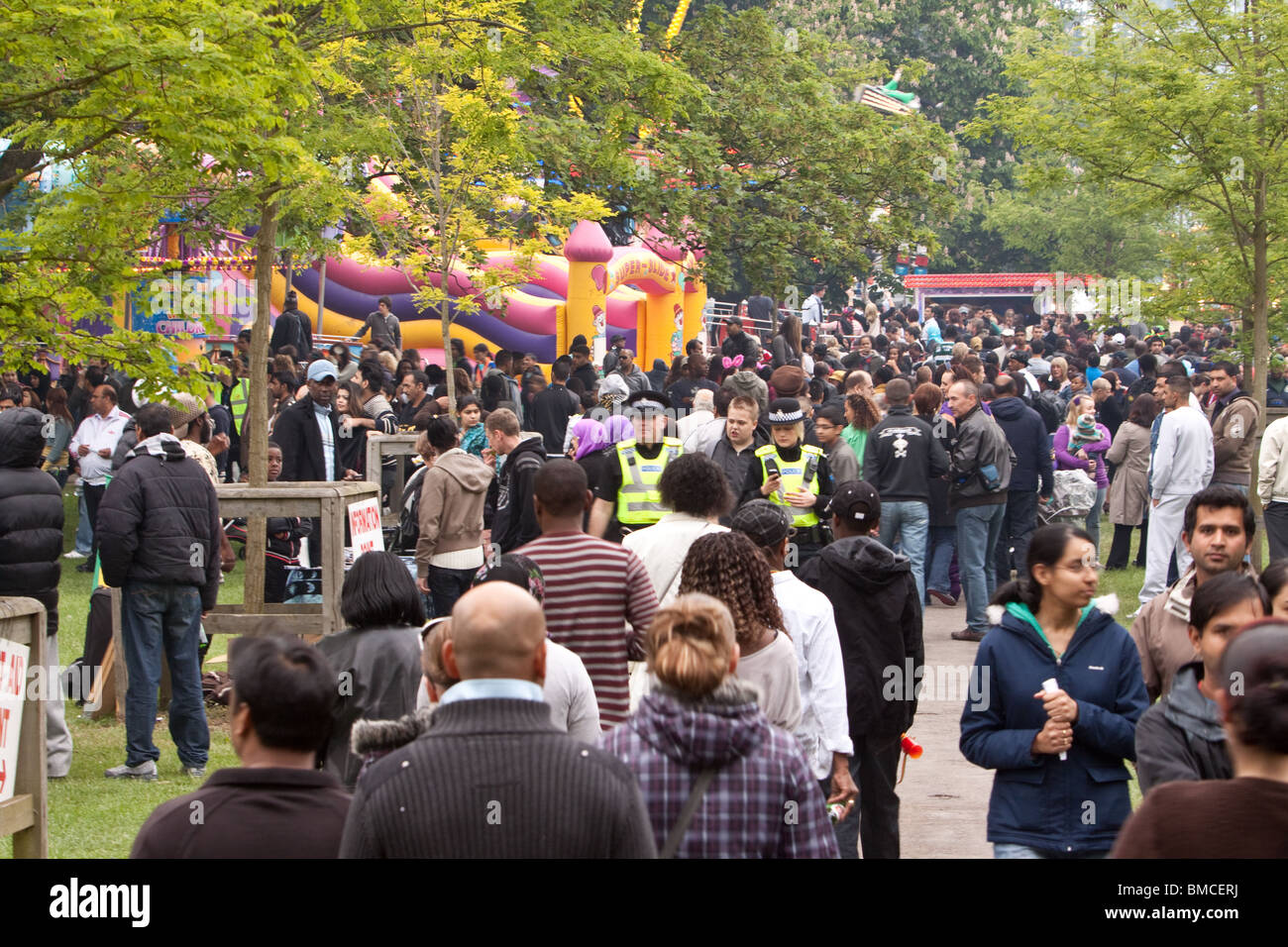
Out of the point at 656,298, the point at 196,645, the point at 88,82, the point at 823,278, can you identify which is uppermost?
the point at 823,278

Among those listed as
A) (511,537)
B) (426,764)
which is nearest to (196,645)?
(511,537)

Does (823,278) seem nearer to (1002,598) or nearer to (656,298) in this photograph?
(656,298)

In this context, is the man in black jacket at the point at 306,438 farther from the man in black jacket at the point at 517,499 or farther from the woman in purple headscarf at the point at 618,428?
the woman in purple headscarf at the point at 618,428

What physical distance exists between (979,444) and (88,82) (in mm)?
7237

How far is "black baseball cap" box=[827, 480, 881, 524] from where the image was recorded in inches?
256

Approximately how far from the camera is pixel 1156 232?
53.3m

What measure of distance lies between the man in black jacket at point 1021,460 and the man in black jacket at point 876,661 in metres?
6.88

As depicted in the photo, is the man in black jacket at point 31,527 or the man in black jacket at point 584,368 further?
the man in black jacket at point 584,368

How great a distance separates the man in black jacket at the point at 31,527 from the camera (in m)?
7.89

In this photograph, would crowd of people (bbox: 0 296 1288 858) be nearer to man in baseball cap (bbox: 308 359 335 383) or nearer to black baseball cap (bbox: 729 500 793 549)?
black baseball cap (bbox: 729 500 793 549)

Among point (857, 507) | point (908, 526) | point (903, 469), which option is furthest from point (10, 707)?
point (908, 526)

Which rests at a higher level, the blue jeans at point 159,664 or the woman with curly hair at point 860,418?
the woman with curly hair at point 860,418

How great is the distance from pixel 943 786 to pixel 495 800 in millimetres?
5601

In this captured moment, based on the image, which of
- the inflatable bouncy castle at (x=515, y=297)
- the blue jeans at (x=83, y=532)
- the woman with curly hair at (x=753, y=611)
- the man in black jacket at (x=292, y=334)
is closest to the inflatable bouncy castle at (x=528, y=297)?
the inflatable bouncy castle at (x=515, y=297)
